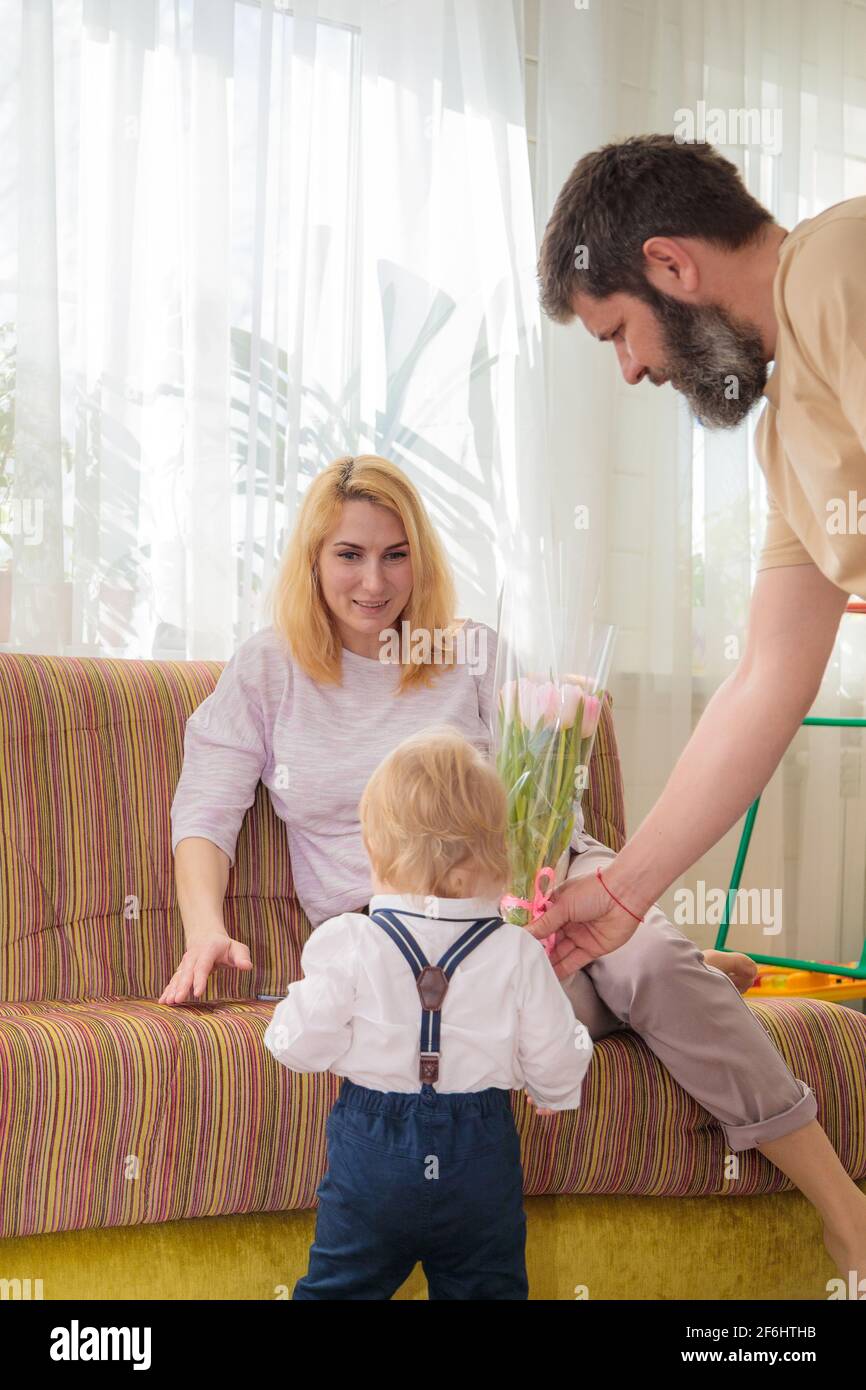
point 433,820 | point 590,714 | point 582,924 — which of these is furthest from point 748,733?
point 433,820

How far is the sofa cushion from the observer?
1.49 meters

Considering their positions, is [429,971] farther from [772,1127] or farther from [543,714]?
[772,1127]

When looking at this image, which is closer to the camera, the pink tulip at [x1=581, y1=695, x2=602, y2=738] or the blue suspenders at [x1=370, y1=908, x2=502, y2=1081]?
the blue suspenders at [x1=370, y1=908, x2=502, y2=1081]

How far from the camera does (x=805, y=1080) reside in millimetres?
1810

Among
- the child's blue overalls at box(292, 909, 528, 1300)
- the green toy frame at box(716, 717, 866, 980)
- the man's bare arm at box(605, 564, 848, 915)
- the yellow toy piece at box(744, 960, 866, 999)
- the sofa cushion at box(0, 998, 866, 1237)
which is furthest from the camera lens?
the yellow toy piece at box(744, 960, 866, 999)

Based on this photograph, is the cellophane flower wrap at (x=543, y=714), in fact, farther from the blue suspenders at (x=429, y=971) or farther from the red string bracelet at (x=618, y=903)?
the blue suspenders at (x=429, y=971)

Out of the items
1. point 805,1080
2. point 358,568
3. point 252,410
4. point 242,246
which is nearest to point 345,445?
point 252,410

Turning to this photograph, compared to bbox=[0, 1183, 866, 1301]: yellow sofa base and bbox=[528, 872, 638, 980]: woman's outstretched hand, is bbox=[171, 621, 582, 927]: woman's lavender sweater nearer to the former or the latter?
bbox=[528, 872, 638, 980]: woman's outstretched hand

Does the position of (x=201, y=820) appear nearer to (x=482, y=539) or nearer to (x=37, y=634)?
(x=37, y=634)

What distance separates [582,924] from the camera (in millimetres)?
1697

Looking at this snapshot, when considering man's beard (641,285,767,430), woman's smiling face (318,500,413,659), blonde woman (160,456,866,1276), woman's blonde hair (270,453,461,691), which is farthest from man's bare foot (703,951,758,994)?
man's beard (641,285,767,430)

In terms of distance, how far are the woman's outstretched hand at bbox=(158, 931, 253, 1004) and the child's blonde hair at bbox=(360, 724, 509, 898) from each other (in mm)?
381

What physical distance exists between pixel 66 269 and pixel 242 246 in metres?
0.38

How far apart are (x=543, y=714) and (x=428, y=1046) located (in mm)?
469
